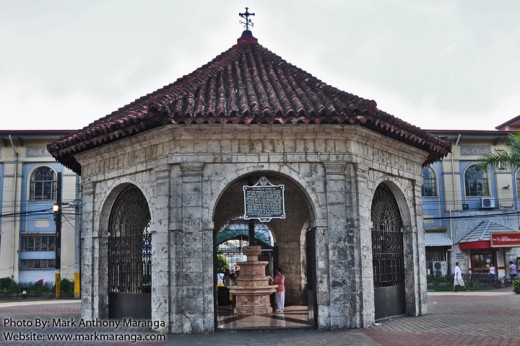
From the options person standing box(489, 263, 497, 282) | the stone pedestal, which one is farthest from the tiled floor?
person standing box(489, 263, 497, 282)

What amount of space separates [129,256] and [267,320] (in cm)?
331

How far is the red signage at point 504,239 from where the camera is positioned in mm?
30484

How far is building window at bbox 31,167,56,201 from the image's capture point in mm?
32688

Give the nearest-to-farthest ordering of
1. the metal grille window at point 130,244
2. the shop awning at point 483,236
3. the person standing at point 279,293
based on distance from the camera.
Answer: the metal grille window at point 130,244, the person standing at point 279,293, the shop awning at point 483,236

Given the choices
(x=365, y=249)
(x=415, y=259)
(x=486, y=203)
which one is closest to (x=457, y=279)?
(x=486, y=203)

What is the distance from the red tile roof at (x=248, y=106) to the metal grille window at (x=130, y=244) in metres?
1.52

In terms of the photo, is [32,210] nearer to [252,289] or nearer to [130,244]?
[130,244]

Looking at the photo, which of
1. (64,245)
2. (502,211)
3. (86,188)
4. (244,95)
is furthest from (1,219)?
(502,211)

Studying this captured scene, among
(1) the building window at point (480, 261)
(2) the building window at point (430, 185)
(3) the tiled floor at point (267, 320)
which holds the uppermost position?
(2) the building window at point (430, 185)

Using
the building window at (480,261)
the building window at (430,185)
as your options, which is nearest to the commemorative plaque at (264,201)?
the building window at (480,261)

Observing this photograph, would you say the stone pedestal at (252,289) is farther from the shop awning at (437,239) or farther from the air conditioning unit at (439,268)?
the air conditioning unit at (439,268)

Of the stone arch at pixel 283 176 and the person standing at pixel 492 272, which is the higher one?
the stone arch at pixel 283 176

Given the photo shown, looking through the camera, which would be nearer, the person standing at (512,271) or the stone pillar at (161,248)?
the stone pillar at (161,248)

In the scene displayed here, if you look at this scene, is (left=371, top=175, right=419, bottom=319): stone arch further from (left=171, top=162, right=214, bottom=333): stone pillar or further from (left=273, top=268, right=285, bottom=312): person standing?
(left=171, top=162, right=214, bottom=333): stone pillar
